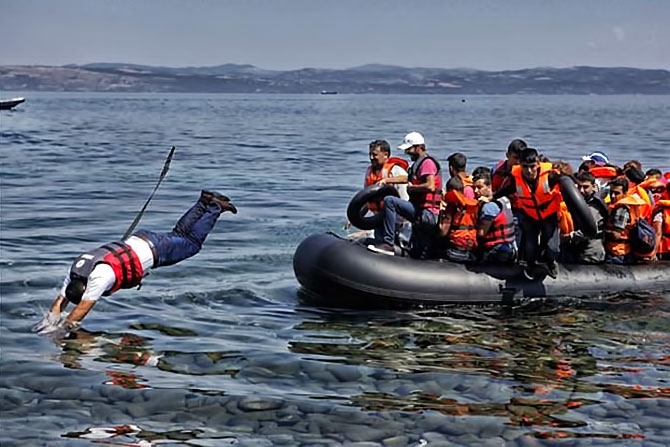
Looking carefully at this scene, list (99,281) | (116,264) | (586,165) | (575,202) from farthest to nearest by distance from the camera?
(586,165), (575,202), (116,264), (99,281)

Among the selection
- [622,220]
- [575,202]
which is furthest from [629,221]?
[575,202]

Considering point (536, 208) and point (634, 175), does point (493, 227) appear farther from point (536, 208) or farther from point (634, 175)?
point (634, 175)

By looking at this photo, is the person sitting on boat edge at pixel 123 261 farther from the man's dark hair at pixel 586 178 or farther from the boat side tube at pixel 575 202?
the man's dark hair at pixel 586 178

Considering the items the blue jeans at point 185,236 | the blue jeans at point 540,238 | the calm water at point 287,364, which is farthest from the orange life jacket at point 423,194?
the blue jeans at point 185,236

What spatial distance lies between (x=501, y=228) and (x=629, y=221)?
65.8 inches

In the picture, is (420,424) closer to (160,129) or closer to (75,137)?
(75,137)

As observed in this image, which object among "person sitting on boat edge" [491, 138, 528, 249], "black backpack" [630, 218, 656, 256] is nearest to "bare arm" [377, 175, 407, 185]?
"person sitting on boat edge" [491, 138, 528, 249]

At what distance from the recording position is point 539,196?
11.0 m

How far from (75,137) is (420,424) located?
134 ft

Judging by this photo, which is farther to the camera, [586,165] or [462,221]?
[586,165]

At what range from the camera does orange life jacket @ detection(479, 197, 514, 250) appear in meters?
11.2

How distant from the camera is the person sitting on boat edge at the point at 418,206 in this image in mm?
11250

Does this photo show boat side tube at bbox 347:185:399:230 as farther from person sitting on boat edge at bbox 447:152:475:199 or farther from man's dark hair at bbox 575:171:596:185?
man's dark hair at bbox 575:171:596:185

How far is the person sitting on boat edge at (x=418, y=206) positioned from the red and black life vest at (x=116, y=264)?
9.62 ft
